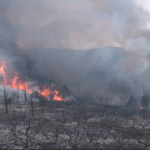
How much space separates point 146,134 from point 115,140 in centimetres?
747

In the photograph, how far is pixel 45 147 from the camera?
68.9 feet

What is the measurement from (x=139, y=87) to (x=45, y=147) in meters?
63.5

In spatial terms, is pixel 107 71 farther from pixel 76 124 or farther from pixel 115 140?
pixel 115 140

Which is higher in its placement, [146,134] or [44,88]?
[44,88]

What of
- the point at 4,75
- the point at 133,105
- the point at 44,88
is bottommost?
the point at 133,105

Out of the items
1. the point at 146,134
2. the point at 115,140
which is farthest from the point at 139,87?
the point at 115,140

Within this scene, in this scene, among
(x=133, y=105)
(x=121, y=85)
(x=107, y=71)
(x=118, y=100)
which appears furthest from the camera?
(x=107, y=71)

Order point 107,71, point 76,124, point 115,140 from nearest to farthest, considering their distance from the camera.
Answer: point 115,140 < point 76,124 < point 107,71

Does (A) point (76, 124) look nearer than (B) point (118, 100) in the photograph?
Yes

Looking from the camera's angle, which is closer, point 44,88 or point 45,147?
point 45,147

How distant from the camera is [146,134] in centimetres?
2916

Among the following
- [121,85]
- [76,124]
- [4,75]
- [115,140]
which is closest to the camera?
[115,140]

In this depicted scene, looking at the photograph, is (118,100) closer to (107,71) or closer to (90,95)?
(90,95)

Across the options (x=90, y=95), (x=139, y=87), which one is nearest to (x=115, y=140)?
(x=139, y=87)
